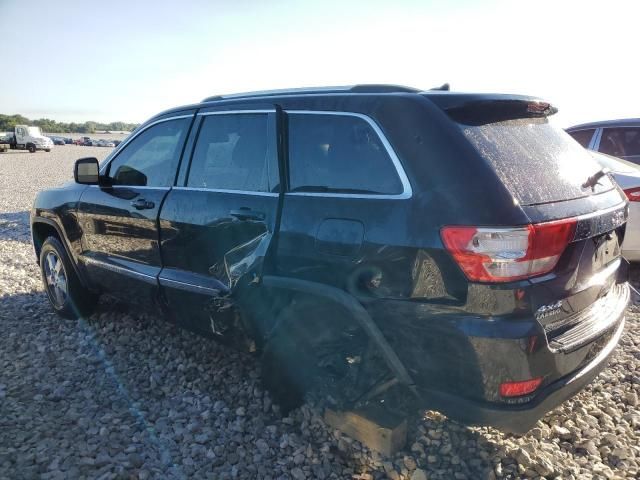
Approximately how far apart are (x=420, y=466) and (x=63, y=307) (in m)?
3.49

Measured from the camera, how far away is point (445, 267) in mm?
2098

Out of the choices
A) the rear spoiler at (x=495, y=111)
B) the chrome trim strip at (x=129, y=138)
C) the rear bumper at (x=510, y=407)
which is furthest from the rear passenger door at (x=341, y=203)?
the chrome trim strip at (x=129, y=138)

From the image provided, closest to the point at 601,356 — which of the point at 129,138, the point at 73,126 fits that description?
the point at 129,138

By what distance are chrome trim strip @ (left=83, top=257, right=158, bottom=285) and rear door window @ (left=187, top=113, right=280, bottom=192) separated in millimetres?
758

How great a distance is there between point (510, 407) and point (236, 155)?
2.08 meters

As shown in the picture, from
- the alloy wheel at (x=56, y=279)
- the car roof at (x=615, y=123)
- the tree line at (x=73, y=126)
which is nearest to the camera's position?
the alloy wheel at (x=56, y=279)

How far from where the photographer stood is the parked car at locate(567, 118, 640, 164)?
21.3 ft

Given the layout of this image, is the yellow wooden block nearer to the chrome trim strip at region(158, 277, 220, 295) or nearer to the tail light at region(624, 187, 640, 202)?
the chrome trim strip at region(158, 277, 220, 295)

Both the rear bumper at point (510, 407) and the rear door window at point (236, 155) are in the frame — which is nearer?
the rear bumper at point (510, 407)

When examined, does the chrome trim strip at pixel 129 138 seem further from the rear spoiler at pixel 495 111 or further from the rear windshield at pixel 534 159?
the rear windshield at pixel 534 159

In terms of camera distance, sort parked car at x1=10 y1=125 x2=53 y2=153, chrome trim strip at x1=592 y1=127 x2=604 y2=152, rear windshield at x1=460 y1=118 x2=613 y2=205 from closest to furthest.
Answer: rear windshield at x1=460 y1=118 x2=613 y2=205 → chrome trim strip at x1=592 y1=127 x2=604 y2=152 → parked car at x1=10 y1=125 x2=53 y2=153

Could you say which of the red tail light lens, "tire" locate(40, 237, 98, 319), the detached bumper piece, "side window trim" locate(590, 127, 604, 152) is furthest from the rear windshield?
"side window trim" locate(590, 127, 604, 152)

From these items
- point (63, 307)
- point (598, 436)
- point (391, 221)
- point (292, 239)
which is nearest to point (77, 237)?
point (63, 307)

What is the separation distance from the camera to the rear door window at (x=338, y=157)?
236 centimetres
